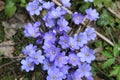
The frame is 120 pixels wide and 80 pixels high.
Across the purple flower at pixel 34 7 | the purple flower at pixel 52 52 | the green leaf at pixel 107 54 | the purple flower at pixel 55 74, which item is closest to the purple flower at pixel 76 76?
the purple flower at pixel 55 74

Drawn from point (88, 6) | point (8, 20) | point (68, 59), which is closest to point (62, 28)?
point (68, 59)

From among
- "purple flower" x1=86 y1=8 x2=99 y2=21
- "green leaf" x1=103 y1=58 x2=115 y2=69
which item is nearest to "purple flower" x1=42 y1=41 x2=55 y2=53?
"purple flower" x1=86 y1=8 x2=99 y2=21

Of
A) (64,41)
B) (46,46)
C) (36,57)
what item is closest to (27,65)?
(36,57)

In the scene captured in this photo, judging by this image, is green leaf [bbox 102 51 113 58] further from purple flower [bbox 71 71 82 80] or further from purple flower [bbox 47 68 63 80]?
purple flower [bbox 47 68 63 80]

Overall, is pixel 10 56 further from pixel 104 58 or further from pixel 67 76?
pixel 104 58

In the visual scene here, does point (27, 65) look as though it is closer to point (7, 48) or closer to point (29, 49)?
point (29, 49)

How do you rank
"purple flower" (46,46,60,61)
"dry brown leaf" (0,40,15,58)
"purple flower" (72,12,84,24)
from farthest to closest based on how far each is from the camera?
"dry brown leaf" (0,40,15,58)
"purple flower" (72,12,84,24)
"purple flower" (46,46,60,61)

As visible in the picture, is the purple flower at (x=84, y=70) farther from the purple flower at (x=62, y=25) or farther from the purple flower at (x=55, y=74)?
the purple flower at (x=62, y=25)
